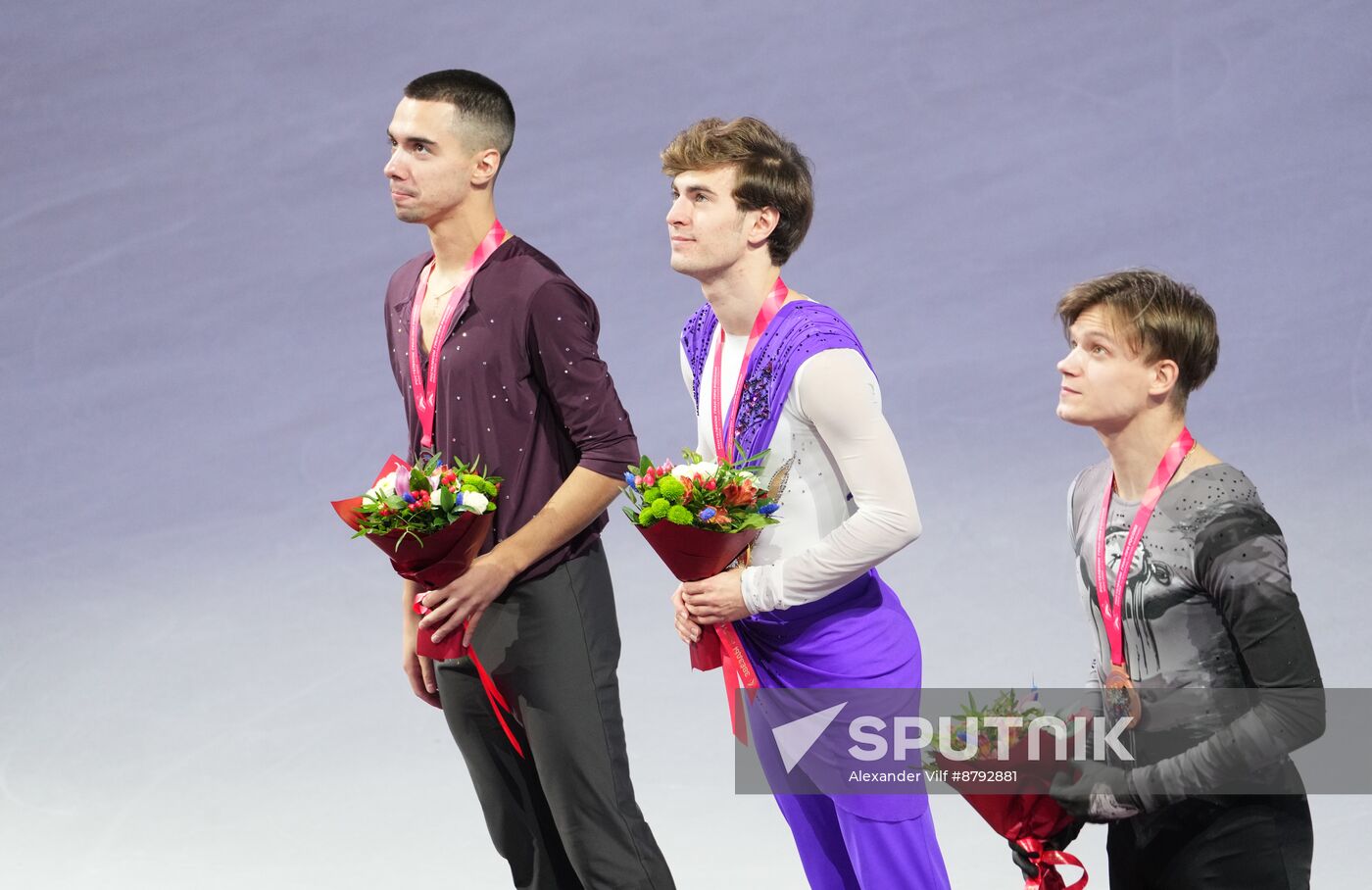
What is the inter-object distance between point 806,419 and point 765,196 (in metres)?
0.50

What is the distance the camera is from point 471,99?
3.74 meters

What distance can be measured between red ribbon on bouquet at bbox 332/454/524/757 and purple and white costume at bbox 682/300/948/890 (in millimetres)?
564

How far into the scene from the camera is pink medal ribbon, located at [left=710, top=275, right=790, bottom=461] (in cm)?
352

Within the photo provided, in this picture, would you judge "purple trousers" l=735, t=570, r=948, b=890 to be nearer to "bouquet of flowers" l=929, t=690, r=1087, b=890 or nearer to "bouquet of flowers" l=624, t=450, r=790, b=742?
"bouquet of flowers" l=624, t=450, r=790, b=742

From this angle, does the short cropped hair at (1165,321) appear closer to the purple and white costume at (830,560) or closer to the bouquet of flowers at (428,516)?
the purple and white costume at (830,560)

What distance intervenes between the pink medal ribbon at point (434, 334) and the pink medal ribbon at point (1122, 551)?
4.85 ft

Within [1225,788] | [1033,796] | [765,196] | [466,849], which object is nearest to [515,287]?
[765,196]

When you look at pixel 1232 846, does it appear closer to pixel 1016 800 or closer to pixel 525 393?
pixel 1016 800

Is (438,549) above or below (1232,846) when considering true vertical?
above

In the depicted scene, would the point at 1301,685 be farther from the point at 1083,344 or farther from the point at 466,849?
the point at 466,849

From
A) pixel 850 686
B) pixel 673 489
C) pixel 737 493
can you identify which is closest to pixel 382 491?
pixel 673 489

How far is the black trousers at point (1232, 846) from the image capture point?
282 centimetres

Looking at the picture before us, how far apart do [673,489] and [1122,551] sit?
34.8 inches

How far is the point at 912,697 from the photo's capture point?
11.5 feet
